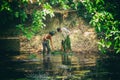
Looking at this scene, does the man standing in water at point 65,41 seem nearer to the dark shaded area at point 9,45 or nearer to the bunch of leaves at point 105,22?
the dark shaded area at point 9,45

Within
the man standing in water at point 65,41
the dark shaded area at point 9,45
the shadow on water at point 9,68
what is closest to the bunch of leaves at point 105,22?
the shadow on water at point 9,68

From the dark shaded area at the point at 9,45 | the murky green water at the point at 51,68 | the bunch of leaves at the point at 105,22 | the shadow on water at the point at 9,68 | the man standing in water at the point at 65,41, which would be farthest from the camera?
the dark shaded area at the point at 9,45

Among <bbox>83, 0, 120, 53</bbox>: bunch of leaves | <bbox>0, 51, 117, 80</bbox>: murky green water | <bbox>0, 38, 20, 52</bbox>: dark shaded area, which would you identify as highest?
<bbox>83, 0, 120, 53</bbox>: bunch of leaves

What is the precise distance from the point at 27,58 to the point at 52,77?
609 cm

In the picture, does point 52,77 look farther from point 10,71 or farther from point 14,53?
point 14,53

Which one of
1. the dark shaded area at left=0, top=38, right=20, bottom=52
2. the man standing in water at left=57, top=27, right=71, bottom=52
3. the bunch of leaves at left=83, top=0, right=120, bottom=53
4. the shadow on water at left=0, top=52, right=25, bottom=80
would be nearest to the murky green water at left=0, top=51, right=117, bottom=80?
the shadow on water at left=0, top=52, right=25, bottom=80

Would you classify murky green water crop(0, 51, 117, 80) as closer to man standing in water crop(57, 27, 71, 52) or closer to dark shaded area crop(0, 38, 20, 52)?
man standing in water crop(57, 27, 71, 52)

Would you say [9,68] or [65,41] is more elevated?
[65,41]

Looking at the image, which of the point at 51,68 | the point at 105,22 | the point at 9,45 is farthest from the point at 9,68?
the point at 9,45

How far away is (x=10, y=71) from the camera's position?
593 inches

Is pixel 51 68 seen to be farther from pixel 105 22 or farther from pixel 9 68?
pixel 105 22

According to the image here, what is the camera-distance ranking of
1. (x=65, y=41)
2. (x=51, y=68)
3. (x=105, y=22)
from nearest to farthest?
(x=105, y=22)
(x=51, y=68)
(x=65, y=41)

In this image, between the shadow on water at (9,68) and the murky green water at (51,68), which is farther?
the shadow on water at (9,68)

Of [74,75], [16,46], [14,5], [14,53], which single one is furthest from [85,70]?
[16,46]
